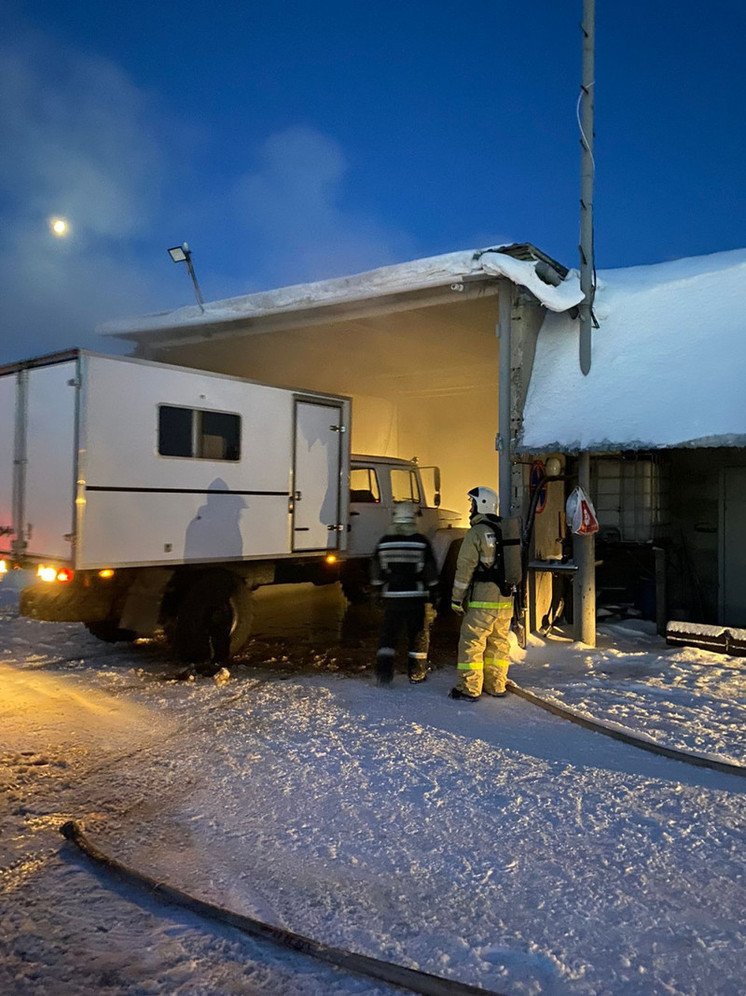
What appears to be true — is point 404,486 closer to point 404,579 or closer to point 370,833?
point 404,579

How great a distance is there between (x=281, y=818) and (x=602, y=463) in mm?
7356

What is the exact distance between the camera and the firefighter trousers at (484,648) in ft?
22.2

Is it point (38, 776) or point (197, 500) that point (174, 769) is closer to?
point (38, 776)

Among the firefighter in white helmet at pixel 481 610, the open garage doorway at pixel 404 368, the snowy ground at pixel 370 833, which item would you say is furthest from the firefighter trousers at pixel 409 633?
the open garage doorway at pixel 404 368

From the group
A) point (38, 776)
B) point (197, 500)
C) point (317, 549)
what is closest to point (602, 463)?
point (317, 549)

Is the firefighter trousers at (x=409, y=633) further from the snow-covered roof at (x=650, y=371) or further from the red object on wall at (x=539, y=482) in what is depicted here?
the snow-covered roof at (x=650, y=371)

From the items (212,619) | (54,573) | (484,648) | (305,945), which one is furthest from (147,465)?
(305,945)

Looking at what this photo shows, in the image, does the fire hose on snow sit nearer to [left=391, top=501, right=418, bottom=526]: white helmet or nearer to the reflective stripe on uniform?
the reflective stripe on uniform

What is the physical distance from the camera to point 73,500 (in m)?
6.77

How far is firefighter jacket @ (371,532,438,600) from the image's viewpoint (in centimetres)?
726

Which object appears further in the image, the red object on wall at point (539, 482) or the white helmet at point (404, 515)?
the red object on wall at point (539, 482)

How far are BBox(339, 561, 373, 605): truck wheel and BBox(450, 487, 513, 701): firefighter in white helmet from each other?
2736 mm

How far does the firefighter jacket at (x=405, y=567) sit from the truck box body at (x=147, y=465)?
73.3 inches

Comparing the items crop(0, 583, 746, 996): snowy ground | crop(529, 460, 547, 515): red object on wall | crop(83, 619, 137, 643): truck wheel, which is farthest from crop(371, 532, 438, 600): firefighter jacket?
crop(83, 619, 137, 643): truck wheel
